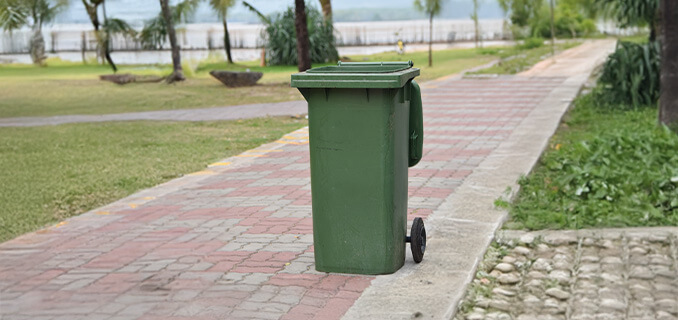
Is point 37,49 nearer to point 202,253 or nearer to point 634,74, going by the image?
point 634,74

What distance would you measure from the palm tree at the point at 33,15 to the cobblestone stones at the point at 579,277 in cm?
1532

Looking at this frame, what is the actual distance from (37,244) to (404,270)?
9.25 feet

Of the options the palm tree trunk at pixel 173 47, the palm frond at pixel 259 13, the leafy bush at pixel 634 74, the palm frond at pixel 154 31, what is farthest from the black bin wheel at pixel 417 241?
the palm frond at pixel 154 31

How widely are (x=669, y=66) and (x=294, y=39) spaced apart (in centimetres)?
2180

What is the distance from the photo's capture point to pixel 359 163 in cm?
517

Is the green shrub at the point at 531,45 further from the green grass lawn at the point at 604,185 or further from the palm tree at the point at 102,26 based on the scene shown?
the green grass lawn at the point at 604,185

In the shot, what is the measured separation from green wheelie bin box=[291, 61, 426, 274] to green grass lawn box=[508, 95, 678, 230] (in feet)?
5.20

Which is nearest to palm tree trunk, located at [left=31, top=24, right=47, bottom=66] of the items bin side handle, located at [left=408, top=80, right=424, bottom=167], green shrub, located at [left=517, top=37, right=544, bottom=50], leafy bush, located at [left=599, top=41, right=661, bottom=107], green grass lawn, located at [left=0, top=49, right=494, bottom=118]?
green grass lawn, located at [left=0, top=49, right=494, bottom=118]

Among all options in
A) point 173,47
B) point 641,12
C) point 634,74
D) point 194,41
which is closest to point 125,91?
point 173,47

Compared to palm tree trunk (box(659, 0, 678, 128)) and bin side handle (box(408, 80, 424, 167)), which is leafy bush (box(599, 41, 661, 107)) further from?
bin side handle (box(408, 80, 424, 167))

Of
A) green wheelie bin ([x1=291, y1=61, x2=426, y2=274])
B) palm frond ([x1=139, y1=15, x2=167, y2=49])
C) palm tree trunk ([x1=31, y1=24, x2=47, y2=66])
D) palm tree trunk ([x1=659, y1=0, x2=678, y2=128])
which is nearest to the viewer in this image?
green wheelie bin ([x1=291, y1=61, x2=426, y2=274])

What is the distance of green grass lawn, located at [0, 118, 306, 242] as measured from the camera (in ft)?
26.3

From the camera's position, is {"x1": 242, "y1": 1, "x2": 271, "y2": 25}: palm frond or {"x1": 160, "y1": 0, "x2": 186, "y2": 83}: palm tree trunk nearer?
{"x1": 160, "y1": 0, "x2": 186, "y2": 83}: palm tree trunk

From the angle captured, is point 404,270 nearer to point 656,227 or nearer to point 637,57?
point 656,227
